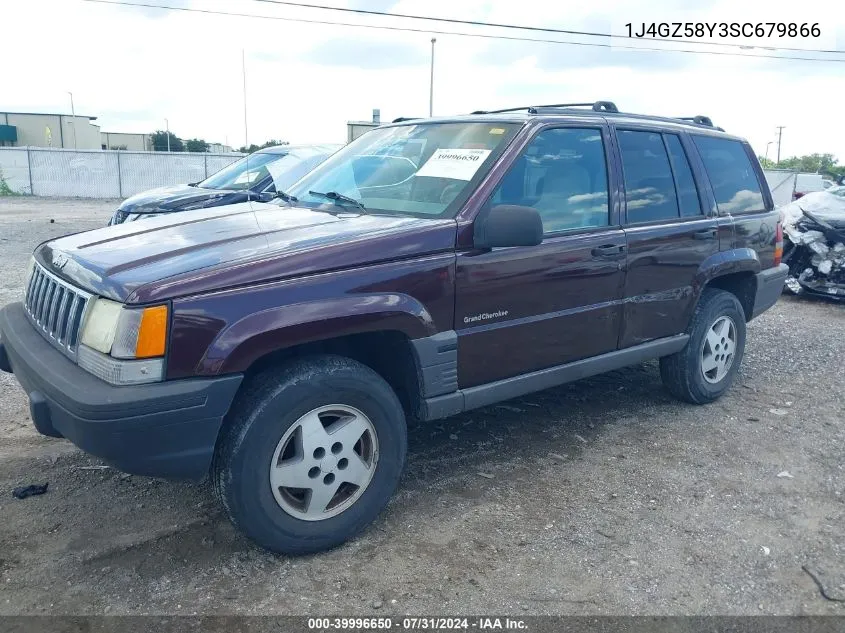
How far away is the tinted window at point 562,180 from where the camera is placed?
12.3ft

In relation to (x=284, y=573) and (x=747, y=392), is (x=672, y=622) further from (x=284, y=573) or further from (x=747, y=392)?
(x=747, y=392)

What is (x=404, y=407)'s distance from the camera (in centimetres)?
371

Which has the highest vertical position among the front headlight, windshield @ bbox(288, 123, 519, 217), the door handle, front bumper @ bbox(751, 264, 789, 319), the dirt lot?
windshield @ bbox(288, 123, 519, 217)

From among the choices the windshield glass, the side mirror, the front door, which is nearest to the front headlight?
the front door

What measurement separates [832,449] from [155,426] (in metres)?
4.01

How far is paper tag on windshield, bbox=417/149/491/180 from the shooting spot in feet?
12.1

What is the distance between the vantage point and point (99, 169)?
2597cm

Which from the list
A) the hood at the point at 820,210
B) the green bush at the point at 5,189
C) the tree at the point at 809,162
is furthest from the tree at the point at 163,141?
the hood at the point at 820,210

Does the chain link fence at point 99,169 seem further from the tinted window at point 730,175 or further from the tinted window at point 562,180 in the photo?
the tinted window at point 562,180

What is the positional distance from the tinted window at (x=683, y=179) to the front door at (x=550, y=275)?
27.6 inches

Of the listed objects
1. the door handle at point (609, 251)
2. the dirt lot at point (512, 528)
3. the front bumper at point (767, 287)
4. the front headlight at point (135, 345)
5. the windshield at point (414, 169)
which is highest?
the windshield at point (414, 169)

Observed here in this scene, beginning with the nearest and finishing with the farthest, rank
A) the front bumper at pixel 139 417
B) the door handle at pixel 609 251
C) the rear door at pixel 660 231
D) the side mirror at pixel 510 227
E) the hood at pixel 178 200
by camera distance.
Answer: the front bumper at pixel 139 417 → the side mirror at pixel 510 227 → the door handle at pixel 609 251 → the rear door at pixel 660 231 → the hood at pixel 178 200

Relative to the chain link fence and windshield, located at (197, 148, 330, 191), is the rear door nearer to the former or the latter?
windshield, located at (197, 148, 330, 191)

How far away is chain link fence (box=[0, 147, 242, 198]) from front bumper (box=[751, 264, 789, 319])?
23.1 metres
